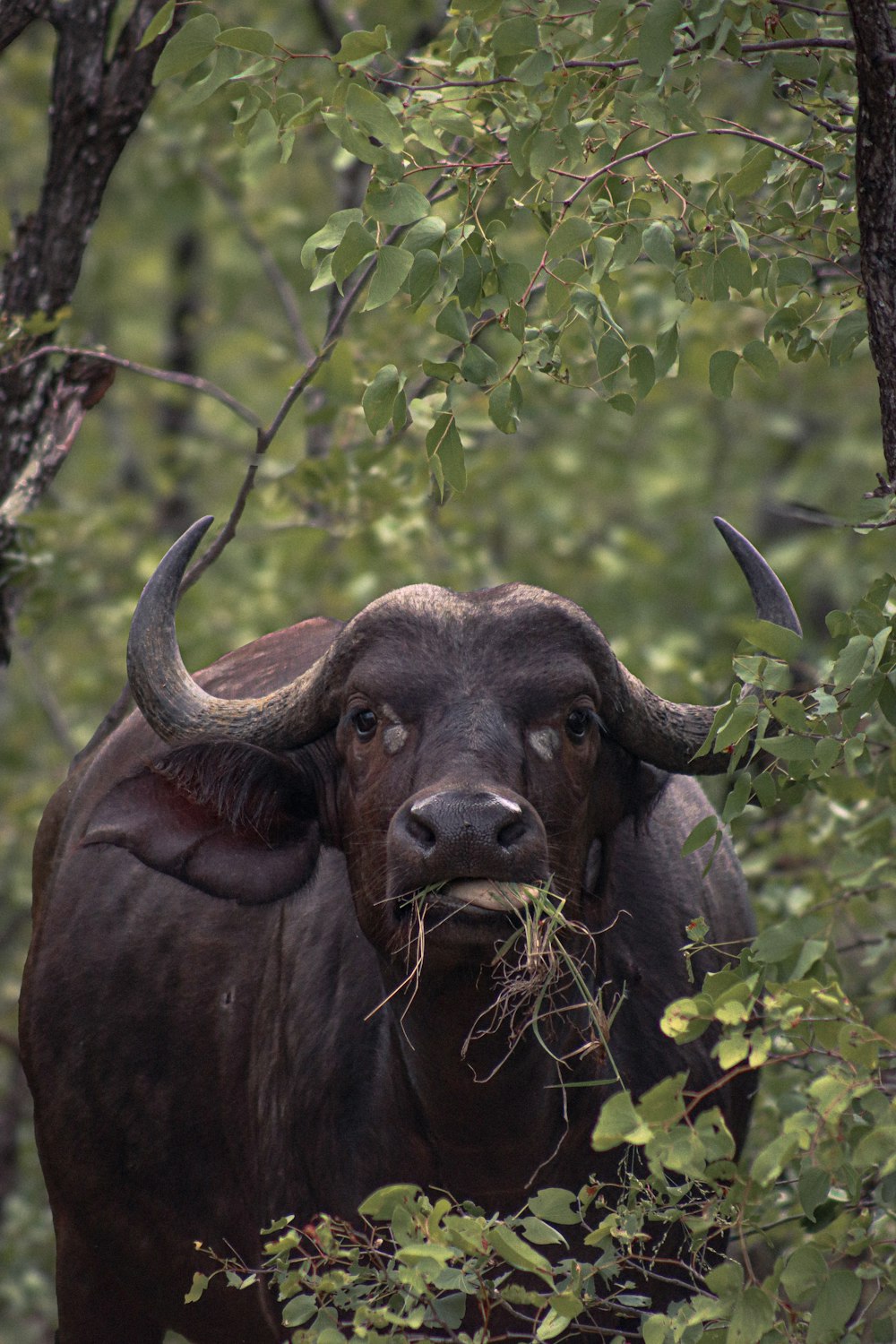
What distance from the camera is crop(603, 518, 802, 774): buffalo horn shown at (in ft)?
13.6

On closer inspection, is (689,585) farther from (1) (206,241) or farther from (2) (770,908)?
(2) (770,908)

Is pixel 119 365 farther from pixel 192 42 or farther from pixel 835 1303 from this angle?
pixel 835 1303

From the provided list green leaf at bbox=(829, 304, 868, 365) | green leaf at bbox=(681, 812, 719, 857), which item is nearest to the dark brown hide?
green leaf at bbox=(681, 812, 719, 857)

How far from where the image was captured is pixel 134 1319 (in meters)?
5.43

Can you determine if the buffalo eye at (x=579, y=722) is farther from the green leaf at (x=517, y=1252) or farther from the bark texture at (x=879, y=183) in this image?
the green leaf at (x=517, y=1252)

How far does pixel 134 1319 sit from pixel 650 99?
4017 millimetres

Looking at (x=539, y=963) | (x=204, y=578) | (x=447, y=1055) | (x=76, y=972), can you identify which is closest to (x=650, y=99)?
(x=539, y=963)

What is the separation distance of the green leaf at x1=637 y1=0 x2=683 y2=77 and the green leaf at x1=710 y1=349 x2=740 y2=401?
0.65m

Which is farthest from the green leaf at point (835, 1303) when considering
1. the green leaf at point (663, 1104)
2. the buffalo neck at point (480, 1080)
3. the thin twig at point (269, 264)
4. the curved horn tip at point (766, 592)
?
the thin twig at point (269, 264)

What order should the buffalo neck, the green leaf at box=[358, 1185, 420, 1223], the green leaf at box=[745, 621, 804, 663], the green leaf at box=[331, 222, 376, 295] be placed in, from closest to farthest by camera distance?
the green leaf at box=[358, 1185, 420, 1223]
the green leaf at box=[745, 621, 804, 663]
the green leaf at box=[331, 222, 376, 295]
the buffalo neck

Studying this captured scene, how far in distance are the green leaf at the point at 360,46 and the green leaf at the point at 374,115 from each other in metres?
0.08

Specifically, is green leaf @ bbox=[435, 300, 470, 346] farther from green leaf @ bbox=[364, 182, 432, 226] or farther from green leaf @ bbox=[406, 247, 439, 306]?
green leaf @ bbox=[364, 182, 432, 226]

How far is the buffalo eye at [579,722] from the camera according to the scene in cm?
397

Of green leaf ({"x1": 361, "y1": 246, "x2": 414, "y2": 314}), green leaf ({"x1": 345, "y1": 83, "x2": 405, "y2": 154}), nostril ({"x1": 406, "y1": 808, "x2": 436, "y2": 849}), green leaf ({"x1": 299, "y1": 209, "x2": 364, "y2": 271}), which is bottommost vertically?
nostril ({"x1": 406, "y1": 808, "x2": 436, "y2": 849})
